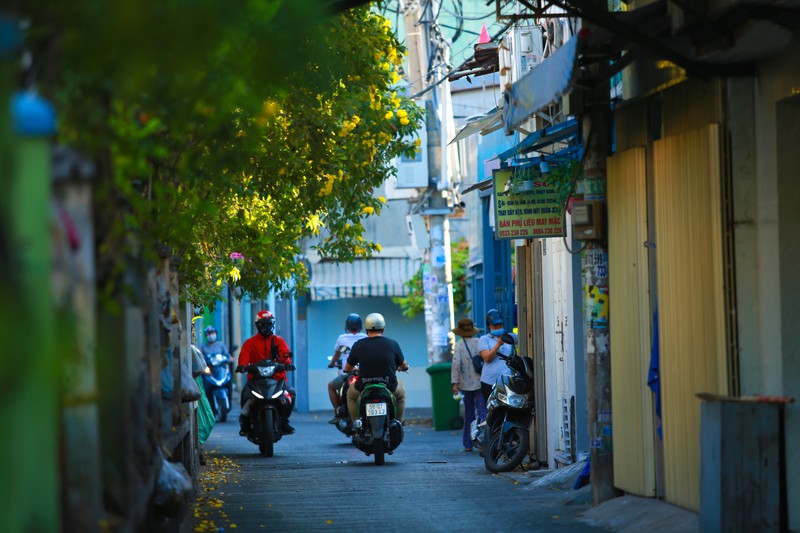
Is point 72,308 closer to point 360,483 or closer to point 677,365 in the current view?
point 677,365

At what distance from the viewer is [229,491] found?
1302 cm

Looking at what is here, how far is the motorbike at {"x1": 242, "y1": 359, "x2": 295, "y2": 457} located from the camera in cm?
1764

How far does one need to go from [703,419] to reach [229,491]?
19.5 feet

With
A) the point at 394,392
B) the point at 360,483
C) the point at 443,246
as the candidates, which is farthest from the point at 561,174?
the point at 443,246

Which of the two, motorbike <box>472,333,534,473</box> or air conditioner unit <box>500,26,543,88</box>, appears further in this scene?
air conditioner unit <box>500,26,543,88</box>

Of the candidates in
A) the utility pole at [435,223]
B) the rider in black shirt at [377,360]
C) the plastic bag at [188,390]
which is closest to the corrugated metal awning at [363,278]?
the utility pole at [435,223]

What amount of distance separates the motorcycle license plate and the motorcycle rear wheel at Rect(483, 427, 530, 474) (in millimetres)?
1732

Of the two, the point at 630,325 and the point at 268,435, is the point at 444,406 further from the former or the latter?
the point at 630,325

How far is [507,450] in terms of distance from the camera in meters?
14.9

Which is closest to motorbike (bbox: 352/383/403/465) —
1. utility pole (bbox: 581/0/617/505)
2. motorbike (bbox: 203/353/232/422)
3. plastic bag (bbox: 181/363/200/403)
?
plastic bag (bbox: 181/363/200/403)

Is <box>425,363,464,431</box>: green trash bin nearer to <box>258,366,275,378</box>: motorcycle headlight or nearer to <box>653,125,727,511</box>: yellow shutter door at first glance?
<box>258,366,275,378</box>: motorcycle headlight

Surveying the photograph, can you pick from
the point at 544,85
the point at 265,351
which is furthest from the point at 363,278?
the point at 544,85

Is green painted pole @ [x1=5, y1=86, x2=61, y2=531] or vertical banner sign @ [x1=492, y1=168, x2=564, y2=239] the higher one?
vertical banner sign @ [x1=492, y1=168, x2=564, y2=239]

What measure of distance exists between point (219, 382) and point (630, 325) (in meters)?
17.5
